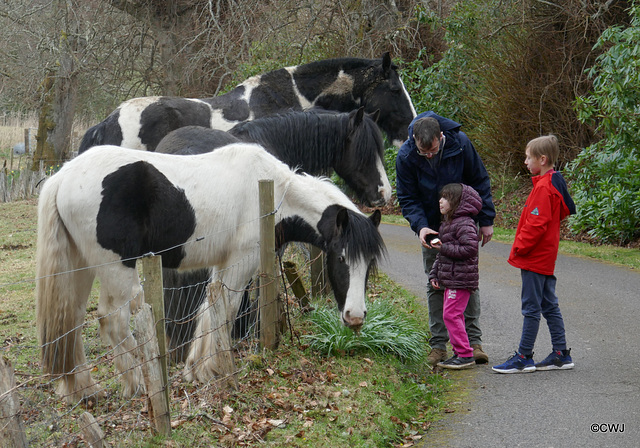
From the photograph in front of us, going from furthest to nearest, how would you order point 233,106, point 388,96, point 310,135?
point 388,96
point 233,106
point 310,135

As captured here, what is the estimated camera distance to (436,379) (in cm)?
545

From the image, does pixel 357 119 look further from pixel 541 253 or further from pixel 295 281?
pixel 541 253

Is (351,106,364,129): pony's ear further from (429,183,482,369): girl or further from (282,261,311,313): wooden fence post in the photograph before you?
(429,183,482,369): girl

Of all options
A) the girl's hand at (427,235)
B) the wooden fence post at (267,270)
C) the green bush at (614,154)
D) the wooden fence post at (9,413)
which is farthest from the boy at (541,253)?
the green bush at (614,154)

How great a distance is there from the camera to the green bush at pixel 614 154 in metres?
10.8

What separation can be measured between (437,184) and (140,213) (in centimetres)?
250

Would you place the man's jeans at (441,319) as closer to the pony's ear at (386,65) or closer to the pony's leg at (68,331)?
the pony's leg at (68,331)

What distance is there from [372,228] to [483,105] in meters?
11.4

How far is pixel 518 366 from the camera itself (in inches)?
210

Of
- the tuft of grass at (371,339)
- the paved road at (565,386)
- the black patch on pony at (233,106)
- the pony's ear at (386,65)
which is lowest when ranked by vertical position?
the paved road at (565,386)

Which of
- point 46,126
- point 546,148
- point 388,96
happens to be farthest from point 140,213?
point 46,126

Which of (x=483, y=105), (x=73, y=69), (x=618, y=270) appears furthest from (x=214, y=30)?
(x=618, y=270)

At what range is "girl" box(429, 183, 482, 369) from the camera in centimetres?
532

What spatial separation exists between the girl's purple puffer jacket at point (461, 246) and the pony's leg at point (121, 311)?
2.44 metres
